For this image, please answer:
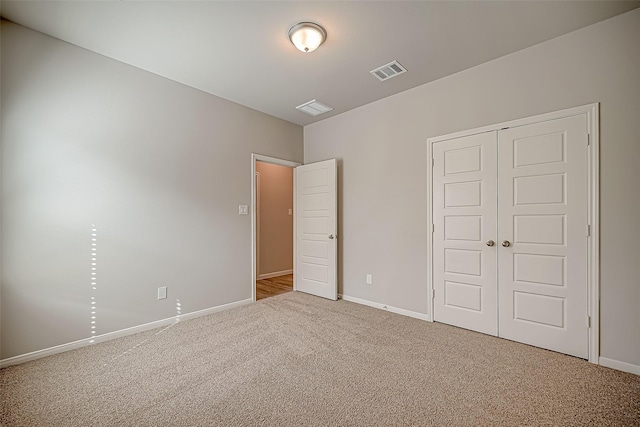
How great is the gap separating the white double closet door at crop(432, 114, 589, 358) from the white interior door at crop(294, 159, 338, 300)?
1.46 metres

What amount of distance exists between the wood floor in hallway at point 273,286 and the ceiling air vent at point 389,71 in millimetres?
3465

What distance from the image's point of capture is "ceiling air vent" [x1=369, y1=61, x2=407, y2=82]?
112 inches

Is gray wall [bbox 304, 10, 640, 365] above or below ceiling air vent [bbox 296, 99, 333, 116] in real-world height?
below

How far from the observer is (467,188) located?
2.96 metres

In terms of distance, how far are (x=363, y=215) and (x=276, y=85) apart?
2.05 meters

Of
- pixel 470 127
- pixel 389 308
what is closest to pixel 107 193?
pixel 389 308

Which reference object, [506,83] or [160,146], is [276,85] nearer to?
[160,146]

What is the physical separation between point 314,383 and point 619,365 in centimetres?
243

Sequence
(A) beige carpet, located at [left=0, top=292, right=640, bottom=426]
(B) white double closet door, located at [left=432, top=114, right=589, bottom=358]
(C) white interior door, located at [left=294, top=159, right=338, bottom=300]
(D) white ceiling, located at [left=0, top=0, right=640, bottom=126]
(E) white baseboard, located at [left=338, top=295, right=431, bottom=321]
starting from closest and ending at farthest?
(A) beige carpet, located at [left=0, top=292, right=640, bottom=426] → (D) white ceiling, located at [left=0, top=0, right=640, bottom=126] → (B) white double closet door, located at [left=432, top=114, right=589, bottom=358] → (E) white baseboard, located at [left=338, top=295, right=431, bottom=321] → (C) white interior door, located at [left=294, top=159, right=338, bottom=300]

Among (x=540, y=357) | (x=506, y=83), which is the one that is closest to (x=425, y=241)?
(x=540, y=357)

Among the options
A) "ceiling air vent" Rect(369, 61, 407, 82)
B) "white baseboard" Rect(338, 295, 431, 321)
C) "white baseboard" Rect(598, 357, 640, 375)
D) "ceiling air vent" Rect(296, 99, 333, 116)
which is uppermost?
"ceiling air vent" Rect(369, 61, 407, 82)

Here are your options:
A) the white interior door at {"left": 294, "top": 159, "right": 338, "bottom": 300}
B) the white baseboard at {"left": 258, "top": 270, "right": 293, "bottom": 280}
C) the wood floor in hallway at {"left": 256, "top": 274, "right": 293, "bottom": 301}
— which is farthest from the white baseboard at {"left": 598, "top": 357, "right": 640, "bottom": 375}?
the white baseboard at {"left": 258, "top": 270, "right": 293, "bottom": 280}

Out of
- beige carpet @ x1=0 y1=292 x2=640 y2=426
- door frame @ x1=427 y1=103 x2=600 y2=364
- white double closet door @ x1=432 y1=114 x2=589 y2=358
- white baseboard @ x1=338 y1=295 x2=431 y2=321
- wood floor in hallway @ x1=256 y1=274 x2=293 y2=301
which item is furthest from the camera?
wood floor in hallway @ x1=256 y1=274 x2=293 y2=301

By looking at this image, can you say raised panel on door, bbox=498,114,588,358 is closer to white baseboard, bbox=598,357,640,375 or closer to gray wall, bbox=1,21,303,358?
white baseboard, bbox=598,357,640,375
